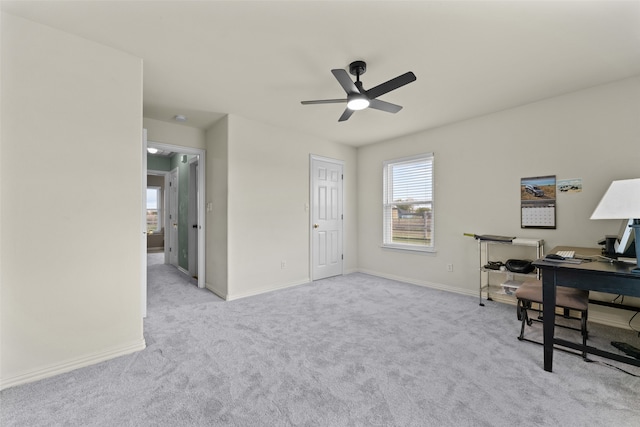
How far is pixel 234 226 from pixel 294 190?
118cm

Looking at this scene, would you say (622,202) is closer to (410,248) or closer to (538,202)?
(538,202)

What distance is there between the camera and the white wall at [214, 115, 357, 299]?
376 cm

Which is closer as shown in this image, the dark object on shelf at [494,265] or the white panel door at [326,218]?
the dark object on shelf at [494,265]

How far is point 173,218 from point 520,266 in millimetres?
6509

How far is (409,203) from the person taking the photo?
15.3 feet

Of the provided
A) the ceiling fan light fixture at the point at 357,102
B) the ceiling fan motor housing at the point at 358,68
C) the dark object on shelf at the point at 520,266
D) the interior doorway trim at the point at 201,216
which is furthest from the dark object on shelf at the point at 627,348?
the interior doorway trim at the point at 201,216

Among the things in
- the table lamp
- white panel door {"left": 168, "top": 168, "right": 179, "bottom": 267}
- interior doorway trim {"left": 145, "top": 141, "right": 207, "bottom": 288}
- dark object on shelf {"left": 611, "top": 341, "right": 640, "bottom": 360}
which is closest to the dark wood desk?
the table lamp

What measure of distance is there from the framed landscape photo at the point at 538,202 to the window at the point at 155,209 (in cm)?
927

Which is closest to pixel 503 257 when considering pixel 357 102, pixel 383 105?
pixel 383 105

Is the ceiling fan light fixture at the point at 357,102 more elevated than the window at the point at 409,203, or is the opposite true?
the ceiling fan light fixture at the point at 357,102

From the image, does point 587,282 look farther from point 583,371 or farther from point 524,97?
point 524,97

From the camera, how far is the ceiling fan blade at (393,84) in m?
2.17

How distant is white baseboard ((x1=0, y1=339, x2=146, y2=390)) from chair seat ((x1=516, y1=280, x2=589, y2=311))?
341 cm

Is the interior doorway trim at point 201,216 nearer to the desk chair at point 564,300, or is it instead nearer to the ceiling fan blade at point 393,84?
the ceiling fan blade at point 393,84
